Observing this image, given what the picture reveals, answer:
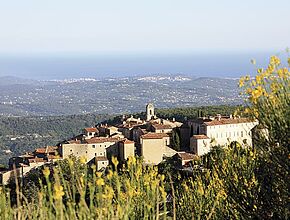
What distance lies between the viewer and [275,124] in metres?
7.05

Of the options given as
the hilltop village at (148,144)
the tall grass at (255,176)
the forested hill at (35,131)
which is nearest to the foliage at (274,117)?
the tall grass at (255,176)

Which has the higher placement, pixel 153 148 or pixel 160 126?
pixel 160 126

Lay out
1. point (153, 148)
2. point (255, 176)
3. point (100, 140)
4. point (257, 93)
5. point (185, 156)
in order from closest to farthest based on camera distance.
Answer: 1. point (257, 93)
2. point (255, 176)
3. point (185, 156)
4. point (153, 148)
5. point (100, 140)

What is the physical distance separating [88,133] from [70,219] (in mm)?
40516

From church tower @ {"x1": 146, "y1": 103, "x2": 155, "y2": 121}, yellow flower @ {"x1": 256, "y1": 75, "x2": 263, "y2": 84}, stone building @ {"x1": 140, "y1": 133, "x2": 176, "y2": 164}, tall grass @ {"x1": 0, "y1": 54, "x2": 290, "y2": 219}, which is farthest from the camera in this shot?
church tower @ {"x1": 146, "y1": 103, "x2": 155, "y2": 121}

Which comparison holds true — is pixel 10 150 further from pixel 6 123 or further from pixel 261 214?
pixel 261 214

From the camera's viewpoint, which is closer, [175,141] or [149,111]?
[175,141]

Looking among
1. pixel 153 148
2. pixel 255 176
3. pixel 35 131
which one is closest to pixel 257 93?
pixel 255 176

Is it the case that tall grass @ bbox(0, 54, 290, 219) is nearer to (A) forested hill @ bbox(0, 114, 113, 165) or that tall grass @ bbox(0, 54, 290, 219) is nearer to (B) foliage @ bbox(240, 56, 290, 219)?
(B) foliage @ bbox(240, 56, 290, 219)

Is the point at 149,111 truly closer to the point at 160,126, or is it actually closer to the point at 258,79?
the point at 160,126

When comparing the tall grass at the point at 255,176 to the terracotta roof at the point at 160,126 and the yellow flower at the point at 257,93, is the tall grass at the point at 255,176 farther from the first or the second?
the terracotta roof at the point at 160,126

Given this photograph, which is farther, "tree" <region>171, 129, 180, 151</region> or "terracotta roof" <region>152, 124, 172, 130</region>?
"terracotta roof" <region>152, 124, 172, 130</region>

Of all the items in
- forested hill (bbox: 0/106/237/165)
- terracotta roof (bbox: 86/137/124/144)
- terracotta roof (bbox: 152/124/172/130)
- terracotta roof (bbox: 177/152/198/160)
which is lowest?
forested hill (bbox: 0/106/237/165)

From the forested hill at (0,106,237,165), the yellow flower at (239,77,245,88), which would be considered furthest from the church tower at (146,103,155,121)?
the yellow flower at (239,77,245,88)
